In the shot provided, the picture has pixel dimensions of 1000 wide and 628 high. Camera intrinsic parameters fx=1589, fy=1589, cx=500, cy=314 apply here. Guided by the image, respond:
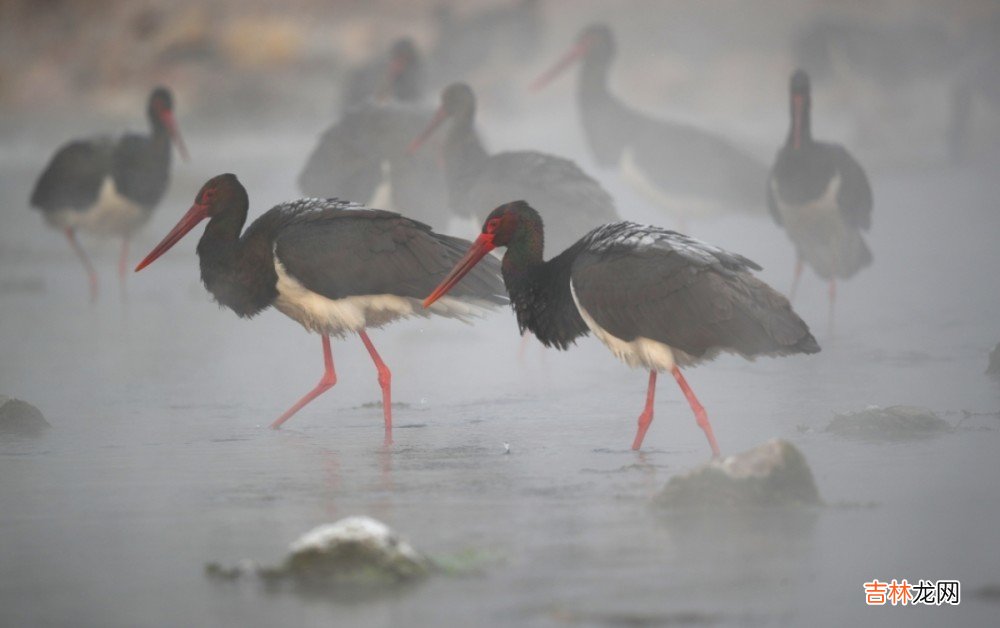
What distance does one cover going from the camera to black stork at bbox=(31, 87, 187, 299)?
11.5 metres

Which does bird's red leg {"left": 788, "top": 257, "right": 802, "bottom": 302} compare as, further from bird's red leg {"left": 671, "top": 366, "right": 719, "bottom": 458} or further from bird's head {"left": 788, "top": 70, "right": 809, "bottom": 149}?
bird's red leg {"left": 671, "top": 366, "right": 719, "bottom": 458}

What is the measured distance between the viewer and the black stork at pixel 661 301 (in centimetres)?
541

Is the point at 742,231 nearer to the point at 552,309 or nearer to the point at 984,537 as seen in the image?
the point at 552,309

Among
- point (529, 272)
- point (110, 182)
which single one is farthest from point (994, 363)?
point (110, 182)

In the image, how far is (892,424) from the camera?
19.0 feet

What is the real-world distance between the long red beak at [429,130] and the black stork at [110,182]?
2.48 meters

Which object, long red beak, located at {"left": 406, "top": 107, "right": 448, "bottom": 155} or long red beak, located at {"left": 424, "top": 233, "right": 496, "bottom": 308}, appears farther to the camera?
long red beak, located at {"left": 406, "top": 107, "right": 448, "bottom": 155}

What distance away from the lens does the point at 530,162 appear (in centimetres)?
860

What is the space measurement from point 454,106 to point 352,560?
6026 mm

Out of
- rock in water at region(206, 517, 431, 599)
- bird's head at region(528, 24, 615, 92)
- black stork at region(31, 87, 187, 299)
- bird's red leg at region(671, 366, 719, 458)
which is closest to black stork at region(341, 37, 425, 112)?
bird's head at region(528, 24, 615, 92)

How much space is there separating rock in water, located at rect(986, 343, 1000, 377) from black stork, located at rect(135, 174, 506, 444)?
7.47 feet

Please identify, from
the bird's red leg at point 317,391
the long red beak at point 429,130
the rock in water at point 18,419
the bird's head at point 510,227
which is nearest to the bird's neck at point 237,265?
the bird's red leg at point 317,391

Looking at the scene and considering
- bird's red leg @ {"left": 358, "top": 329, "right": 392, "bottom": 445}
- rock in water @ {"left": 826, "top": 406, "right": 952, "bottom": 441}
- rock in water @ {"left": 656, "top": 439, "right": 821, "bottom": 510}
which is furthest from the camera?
bird's red leg @ {"left": 358, "top": 329, "right": 392, "bottom": 445}

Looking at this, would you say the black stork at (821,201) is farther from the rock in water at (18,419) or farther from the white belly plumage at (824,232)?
the rock in water at (18,419)
